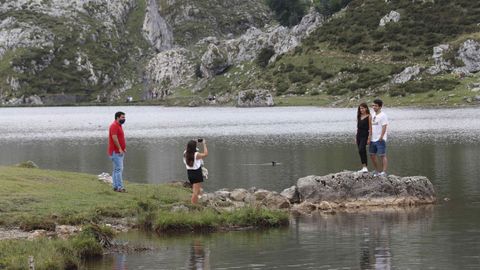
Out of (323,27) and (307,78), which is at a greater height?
(323,27)

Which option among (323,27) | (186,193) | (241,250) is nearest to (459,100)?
(323,27)

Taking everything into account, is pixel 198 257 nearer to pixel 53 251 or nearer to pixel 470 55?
pixel 53 251

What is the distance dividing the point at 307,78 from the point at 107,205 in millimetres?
145515

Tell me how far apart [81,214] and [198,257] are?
703 centimetres

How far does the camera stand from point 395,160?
185ft

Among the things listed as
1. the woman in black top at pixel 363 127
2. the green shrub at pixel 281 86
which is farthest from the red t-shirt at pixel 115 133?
the green shrub at pixel 281 86

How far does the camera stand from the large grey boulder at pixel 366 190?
3647cm

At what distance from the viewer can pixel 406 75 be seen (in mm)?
157375

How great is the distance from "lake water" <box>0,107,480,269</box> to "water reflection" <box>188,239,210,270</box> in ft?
0.11

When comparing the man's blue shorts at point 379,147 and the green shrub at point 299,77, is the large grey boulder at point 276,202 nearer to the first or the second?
the man's blue shorts at point 379,147

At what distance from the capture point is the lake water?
23.7 meters

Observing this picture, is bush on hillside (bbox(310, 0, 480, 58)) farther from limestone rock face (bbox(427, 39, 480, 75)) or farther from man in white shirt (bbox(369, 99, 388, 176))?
man in white shirt (bbox(369, 99, 388, 176))

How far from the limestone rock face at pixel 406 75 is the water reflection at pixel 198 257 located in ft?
441

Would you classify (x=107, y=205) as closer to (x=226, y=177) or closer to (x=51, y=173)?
(x=51, y=173)
